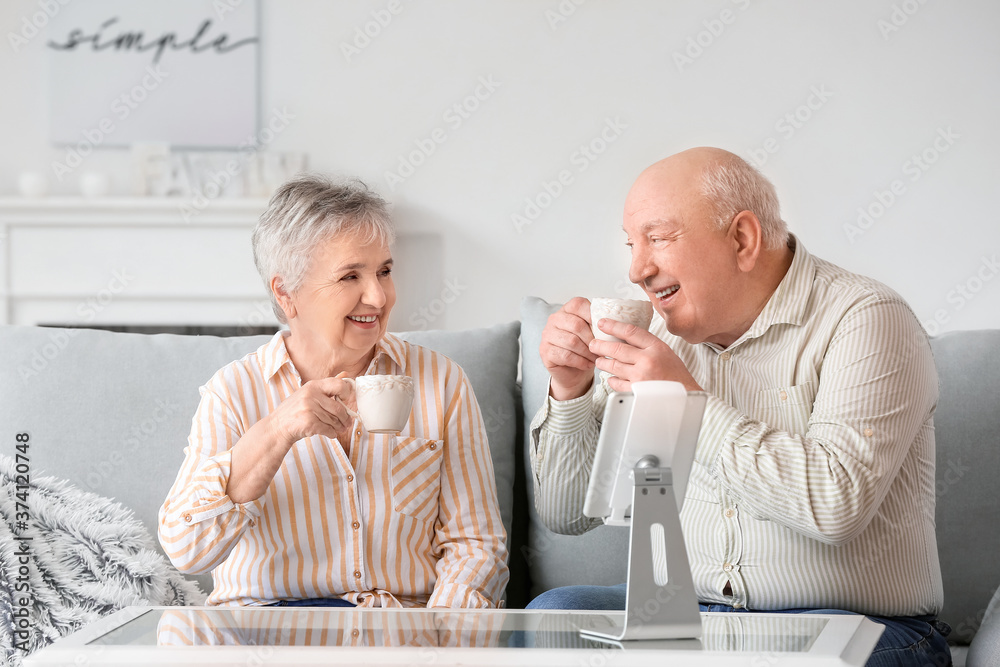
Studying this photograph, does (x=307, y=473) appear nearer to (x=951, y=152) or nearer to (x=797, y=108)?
(x=797, y=108)

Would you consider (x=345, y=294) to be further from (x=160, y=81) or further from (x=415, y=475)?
(x=160, y=81)

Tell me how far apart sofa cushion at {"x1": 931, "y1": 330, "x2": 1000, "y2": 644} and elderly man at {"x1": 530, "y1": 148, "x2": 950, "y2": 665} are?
38cm

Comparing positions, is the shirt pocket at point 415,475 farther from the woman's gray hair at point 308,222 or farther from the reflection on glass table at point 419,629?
the reflection on glass table at point 419,629

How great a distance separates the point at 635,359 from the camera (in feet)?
4.06

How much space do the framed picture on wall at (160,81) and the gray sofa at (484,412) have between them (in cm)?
253

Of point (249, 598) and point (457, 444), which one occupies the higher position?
point (457, 444)

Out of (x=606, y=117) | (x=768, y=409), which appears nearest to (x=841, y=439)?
(x=768, y=409)

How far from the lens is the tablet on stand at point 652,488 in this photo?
0.98 meters

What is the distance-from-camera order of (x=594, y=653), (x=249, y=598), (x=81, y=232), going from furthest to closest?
(x=81, y=232), (x=249, y=598), (x=594, y=653)

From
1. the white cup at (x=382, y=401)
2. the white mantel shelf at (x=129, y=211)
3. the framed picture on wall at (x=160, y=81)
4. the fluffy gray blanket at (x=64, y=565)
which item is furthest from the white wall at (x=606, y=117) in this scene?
the white cup at (x=382, y=401)

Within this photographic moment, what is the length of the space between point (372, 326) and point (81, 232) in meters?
3.09

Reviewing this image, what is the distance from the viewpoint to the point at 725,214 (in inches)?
60.2

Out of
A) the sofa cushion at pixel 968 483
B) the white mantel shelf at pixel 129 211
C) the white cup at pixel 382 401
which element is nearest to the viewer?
the white cup at pixel 382 401

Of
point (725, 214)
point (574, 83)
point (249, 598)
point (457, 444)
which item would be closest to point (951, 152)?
point (574, 83)
